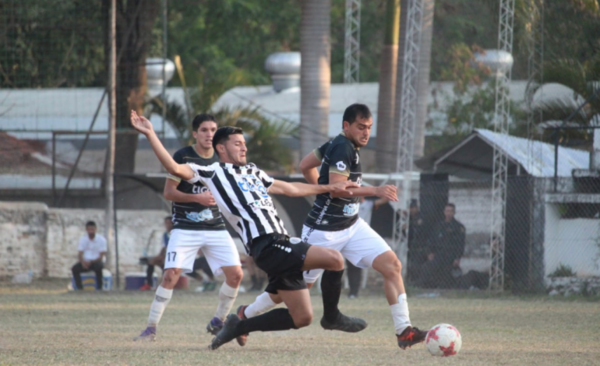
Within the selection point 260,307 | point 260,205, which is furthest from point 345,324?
point 260,205

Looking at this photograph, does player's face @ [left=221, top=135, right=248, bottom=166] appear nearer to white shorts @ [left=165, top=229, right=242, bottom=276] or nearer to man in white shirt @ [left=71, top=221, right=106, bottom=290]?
white shorts @ [left=165, top=229, right=242, bottom=276]

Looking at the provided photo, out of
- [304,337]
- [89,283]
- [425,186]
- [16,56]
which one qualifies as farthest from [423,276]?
[16,56]

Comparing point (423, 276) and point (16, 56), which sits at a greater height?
point (16, 56)

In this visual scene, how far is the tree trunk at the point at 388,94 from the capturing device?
69.3ft

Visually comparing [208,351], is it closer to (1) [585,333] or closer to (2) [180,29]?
(1) [585,333]

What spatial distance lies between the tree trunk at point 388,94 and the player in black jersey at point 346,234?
1328 cm

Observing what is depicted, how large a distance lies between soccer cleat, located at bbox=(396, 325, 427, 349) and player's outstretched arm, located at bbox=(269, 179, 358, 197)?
120 cm

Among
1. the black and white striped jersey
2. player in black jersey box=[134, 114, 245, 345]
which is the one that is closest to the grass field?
player in black jersey box=[134, 114, 245, 345]

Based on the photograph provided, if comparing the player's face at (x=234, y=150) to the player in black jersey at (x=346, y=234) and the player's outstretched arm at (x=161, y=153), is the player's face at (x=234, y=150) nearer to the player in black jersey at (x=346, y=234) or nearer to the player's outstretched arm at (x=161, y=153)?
the player's outstretched arm at (x=161, y=153)

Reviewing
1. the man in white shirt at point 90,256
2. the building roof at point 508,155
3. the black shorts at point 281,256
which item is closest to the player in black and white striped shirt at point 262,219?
the black shorts at point 281,256

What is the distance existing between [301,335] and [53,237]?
42.2ft

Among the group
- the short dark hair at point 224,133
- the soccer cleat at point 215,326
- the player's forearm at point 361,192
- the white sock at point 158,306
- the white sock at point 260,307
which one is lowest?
the soccer cleat at point 215,326

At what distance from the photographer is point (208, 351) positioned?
7602 mm

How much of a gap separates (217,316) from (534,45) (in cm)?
1036
